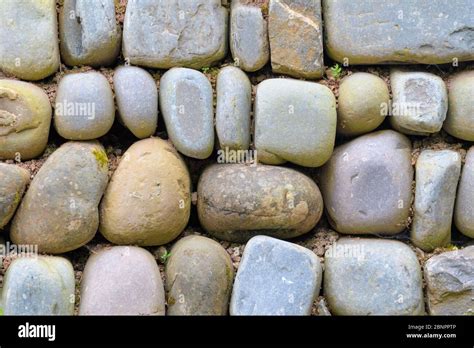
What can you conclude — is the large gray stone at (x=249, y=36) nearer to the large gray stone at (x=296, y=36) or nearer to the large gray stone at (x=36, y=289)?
the large gray stone at (x=296, y=36)

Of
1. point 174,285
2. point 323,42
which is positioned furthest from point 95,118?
point 323,42

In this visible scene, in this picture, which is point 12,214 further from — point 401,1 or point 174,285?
point 401,1

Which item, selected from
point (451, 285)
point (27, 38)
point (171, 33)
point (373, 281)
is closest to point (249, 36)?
point (171, 33)

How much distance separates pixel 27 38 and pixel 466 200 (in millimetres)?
2257

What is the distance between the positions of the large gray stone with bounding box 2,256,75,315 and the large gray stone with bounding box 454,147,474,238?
6.26ft

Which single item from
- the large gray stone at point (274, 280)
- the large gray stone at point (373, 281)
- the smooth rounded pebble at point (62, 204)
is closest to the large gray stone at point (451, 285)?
the large gray stone at point (373, 281)

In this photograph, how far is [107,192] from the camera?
330 centimetres

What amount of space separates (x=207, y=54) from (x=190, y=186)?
0.66 m

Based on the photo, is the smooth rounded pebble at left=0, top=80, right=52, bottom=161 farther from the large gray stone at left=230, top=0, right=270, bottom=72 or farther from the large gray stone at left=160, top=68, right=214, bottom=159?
the large gray stone at left=230, top=0, right=270, bottom=72

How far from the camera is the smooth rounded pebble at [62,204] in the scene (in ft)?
10.4

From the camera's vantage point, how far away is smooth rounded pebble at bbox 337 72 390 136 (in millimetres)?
3398

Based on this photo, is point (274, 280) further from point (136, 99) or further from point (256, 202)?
point (136, 99)

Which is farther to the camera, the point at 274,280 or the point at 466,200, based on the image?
the point at 466,200

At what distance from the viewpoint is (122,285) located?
317 cm
